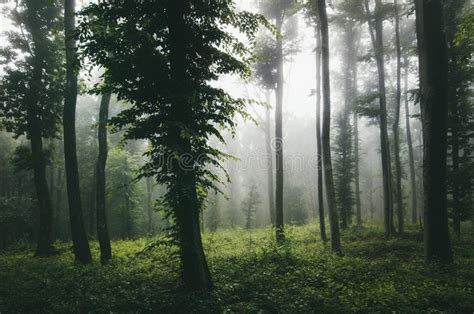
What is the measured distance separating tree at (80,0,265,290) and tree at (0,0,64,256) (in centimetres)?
1282

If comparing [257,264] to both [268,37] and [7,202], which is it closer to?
[268,37]

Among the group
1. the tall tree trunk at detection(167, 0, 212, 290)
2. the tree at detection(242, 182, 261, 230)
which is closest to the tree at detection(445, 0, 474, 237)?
the tall tree trunk at detection(167, 0, 212, 290)

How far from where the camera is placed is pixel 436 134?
866 centimetres

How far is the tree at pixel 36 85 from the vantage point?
17312mm

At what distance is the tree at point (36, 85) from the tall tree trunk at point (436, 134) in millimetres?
17447

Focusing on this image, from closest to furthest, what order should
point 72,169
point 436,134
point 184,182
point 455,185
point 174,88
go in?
point 184,182, point 174,88, point 436,134, point 72,169, point 455,185

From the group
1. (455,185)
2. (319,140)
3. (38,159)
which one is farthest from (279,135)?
(38,159)

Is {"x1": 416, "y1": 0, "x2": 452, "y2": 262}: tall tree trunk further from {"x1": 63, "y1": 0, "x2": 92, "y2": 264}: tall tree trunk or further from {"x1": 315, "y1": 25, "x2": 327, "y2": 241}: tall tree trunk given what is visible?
{"x1": 63, "y1": 0, "x2": 92, "y2": 264}: tall tree trunk

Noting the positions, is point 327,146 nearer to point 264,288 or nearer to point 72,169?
point 264,288

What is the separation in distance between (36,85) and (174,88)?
14.2 metres

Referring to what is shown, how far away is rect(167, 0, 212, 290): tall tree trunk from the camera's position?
7039 millimetres

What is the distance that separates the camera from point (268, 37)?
18688mm

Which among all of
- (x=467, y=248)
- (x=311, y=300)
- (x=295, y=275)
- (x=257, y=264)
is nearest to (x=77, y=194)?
(x=257, y=264)

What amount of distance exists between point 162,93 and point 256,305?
492 centimetres
